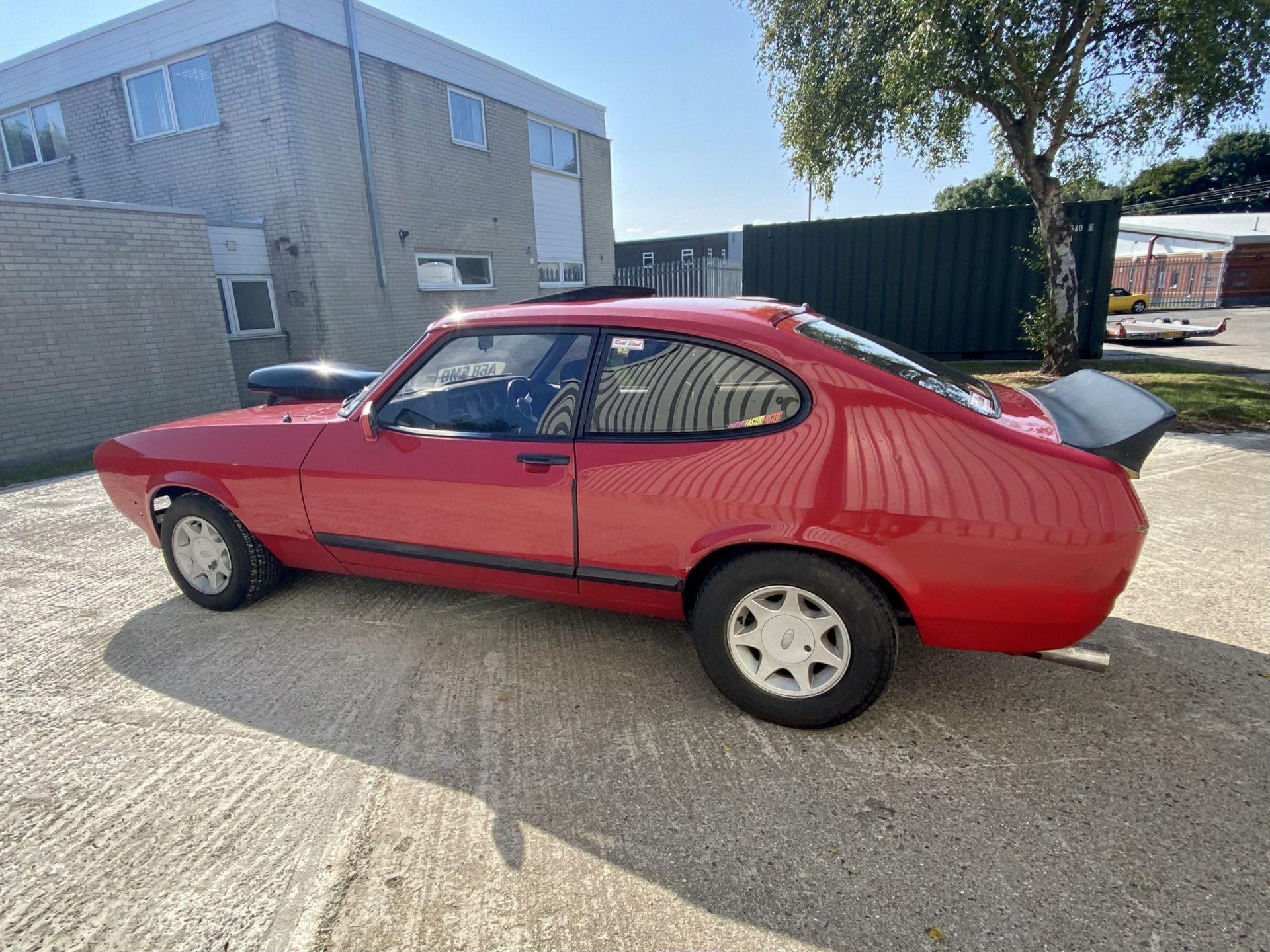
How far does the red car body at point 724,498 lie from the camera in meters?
2.22

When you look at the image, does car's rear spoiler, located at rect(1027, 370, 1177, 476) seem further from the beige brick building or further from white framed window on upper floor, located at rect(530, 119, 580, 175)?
white framed window on upper floor, located at rect(530, 119, 580, 175)

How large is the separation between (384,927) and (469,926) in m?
0.23

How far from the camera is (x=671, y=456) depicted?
256cm

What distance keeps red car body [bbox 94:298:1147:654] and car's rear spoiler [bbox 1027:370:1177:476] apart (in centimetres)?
7

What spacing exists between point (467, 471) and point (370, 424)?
54 cm

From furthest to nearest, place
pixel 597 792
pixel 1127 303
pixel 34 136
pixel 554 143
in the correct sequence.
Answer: pixel 1127 303, pixel 554 143, pixel 34 136, pixel 597 792

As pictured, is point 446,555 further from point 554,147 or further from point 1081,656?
point 554,147

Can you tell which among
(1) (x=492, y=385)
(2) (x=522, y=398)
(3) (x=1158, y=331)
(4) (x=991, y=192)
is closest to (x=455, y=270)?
(1) (x=492, y=385)

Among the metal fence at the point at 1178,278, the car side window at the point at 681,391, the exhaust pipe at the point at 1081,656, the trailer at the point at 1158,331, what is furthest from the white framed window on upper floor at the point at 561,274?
the metal fence at the point at 1178,278

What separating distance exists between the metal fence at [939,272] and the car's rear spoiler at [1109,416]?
915 centimetres

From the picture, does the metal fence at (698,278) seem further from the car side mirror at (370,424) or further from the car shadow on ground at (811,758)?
the car shadow on ground at (811,758)

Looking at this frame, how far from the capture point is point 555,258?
17.2 meters

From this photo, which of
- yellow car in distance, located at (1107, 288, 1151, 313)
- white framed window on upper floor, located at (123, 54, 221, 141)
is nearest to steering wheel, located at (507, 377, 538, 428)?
white framed window on upper floor, located at (123, 54, 221, 141)

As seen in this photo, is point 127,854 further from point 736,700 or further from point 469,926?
point 736,700
